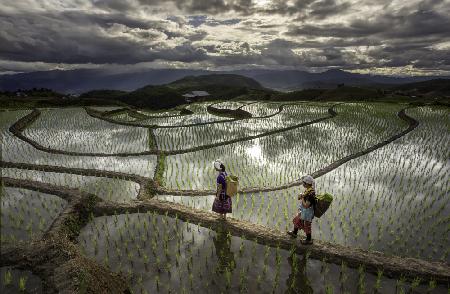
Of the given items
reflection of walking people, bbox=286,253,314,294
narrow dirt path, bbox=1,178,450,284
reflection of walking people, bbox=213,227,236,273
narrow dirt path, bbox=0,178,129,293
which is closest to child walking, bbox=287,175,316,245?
narrow dirt path, bbox=1,178,450,284

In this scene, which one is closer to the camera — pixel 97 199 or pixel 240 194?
pixel 97 199

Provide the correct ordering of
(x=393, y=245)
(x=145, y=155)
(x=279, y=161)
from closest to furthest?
(x=393, y=245), (x=279, y=161), (x=145, y=155)

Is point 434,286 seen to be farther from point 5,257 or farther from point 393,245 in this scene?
point 5,257

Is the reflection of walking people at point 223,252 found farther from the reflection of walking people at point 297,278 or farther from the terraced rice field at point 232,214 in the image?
the reflection of walking people at point 297,278

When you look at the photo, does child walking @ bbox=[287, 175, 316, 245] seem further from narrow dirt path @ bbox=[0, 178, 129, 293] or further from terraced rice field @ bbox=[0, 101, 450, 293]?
narrow dirt path @ bbox=[0, 178, 129, 293]

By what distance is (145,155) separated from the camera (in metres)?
14.2

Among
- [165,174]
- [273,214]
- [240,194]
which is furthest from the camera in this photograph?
[165,174]

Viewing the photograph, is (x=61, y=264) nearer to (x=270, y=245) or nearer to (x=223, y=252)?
(x=223, y=252)

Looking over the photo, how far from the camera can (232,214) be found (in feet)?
26.7

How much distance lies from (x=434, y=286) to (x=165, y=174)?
9.14m

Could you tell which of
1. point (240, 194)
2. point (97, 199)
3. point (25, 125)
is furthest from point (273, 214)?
point (25, 125)

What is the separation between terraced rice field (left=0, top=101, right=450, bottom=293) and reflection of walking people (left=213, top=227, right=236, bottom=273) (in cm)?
3

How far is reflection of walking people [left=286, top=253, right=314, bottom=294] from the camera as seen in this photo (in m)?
5.14

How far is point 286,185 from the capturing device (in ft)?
32.4
